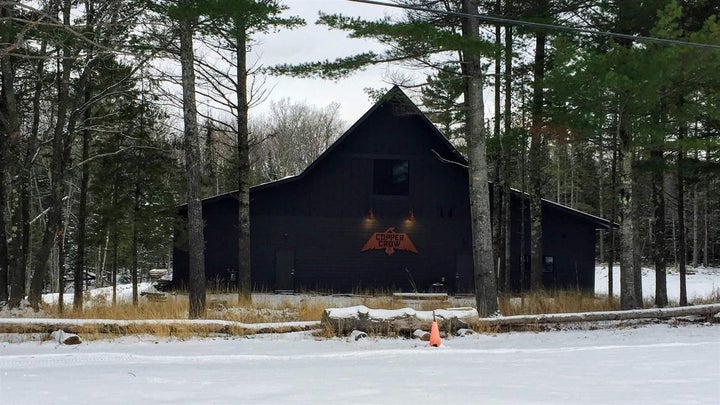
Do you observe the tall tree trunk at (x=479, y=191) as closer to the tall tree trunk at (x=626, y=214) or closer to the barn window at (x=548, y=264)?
the tall tree trunk at (x=626, y=214)

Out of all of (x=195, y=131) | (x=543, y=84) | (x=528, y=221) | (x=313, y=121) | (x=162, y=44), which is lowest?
(x=528, y=221)

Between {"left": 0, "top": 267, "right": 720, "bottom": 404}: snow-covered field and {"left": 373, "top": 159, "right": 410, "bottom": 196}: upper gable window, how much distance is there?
13870mm

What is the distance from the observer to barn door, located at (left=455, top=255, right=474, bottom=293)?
23.8 meters

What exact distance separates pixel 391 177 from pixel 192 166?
13.4 meters

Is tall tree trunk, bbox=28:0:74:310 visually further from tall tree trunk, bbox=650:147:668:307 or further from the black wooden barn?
tall tree trunk, bbox=650:147:668:307

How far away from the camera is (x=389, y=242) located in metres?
23.7

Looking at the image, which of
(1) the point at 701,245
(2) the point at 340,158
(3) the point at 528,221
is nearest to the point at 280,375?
(2) the point at 340,158

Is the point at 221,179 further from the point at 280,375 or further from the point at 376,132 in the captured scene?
the point at 280,375

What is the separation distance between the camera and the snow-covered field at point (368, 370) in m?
5.39

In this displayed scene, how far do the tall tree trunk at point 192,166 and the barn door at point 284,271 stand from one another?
11870 mm

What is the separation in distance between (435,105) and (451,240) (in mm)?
7346

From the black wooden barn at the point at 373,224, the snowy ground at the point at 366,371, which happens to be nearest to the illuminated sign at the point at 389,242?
the black wooden barn at the point at 373,224

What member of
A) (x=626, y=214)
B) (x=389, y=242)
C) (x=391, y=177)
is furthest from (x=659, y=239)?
(x=391, y=177)

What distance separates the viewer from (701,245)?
160 ft
